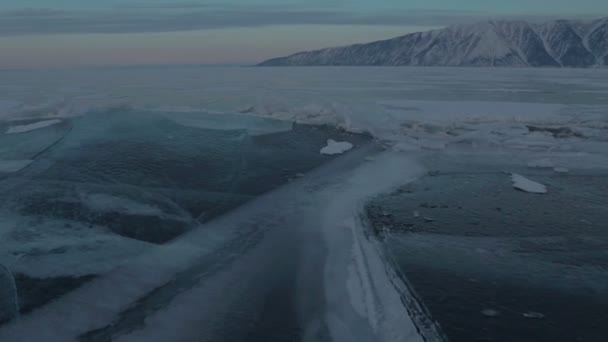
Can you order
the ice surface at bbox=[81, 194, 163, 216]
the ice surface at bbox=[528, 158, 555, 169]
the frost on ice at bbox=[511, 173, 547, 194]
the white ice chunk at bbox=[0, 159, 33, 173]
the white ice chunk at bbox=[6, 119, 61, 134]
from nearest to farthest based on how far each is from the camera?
the ice surface at bbox=[81, 194, 163, 216] < the frost on ice at bbox=[511, 173, 547, 194] < the white ice chunk at bbox=[0, 159, 33, 173] < the ice surface at bbox=[528, 158, 555, 169] < the white ice chunk at bbox=[6, 119, 61, 134]

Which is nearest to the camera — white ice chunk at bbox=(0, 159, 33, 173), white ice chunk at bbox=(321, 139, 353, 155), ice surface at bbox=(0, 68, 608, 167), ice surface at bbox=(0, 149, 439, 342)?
ice surface at bbox=(0, 149, 439, 342)

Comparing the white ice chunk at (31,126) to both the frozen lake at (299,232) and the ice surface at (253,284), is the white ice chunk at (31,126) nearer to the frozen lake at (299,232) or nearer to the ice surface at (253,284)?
the frozen lake at (299,232)

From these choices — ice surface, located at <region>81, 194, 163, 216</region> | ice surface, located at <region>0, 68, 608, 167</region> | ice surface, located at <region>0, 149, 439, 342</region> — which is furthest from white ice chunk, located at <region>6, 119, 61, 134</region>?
ice surface, located at <region>0, 149, 439, 342</region>

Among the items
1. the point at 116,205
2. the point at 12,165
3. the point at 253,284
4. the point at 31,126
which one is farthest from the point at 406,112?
the point at 253,284

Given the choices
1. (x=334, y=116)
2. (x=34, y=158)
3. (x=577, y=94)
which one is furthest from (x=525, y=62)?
(x=34, y=158)

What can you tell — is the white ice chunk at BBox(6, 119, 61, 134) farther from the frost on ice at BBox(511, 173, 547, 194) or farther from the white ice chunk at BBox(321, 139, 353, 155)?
the frost on ice at BBox(511, 173, 547, 194)
